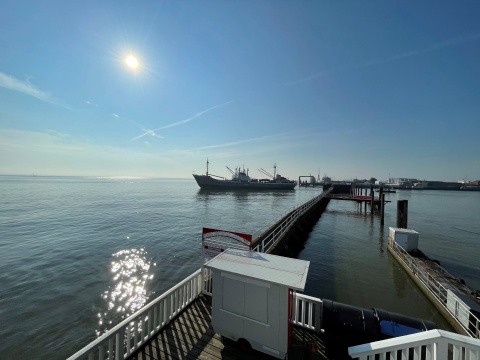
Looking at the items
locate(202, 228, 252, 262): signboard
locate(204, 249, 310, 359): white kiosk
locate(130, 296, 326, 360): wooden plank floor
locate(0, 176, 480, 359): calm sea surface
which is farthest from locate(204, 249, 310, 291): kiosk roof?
locate(0, 176, 480, 359): calm sea surface

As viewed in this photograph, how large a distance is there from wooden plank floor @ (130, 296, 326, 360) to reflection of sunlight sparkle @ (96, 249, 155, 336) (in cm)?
476

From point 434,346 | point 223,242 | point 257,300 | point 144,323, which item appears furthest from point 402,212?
point 144,323

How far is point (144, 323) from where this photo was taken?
4824 millimetres

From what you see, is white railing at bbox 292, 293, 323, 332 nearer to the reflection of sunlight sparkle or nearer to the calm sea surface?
the calm sea surface

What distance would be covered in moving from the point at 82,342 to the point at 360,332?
8503mm

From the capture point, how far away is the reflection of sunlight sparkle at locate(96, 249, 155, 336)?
9.23 meters

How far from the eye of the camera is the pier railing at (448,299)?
→ 752 cm

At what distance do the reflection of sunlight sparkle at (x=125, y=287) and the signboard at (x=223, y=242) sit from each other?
5.27m

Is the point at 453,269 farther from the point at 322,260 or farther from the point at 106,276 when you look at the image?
the point at 106,276

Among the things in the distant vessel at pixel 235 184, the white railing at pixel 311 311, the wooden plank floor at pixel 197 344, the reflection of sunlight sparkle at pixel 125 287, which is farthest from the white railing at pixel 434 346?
the distant vessel at pixel 235 184

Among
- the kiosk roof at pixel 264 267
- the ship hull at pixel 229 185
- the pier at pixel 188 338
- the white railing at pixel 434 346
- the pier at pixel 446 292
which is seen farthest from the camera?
the ship hull at pixel 229 185

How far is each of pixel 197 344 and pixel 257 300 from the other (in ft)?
5.92

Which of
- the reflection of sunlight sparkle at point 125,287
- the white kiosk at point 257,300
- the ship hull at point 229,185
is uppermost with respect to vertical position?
the ship hull at point 229,185

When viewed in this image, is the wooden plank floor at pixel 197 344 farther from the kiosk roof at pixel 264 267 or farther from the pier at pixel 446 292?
the pier at pixel 446 292
